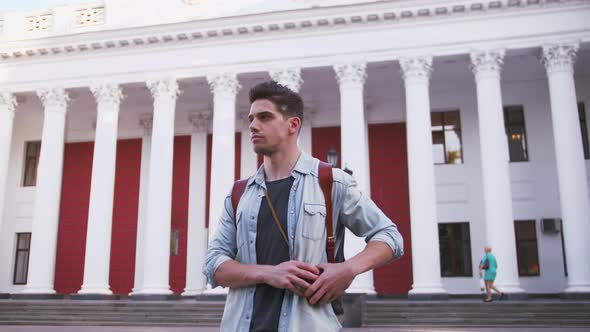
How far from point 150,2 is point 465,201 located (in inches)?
590

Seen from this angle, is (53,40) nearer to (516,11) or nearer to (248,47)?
(248,47)

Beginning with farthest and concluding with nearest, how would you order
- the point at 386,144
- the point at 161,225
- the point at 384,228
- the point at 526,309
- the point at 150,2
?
the point at 386,144 → the point at 150,2 → the point at 161,225 → the point at 526,309 → the point at 384,228

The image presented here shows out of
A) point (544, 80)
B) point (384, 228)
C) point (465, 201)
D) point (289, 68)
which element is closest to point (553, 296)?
point (465, 201)

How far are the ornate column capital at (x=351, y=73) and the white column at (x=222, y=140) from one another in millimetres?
3941

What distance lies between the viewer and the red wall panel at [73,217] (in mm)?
25656

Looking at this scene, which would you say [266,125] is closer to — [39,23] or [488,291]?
[488,291]

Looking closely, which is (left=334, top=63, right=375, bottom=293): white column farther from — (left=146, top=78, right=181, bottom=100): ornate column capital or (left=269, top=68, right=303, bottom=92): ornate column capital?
(left=146, top=78, right=181, bottom=100): ornate column capital

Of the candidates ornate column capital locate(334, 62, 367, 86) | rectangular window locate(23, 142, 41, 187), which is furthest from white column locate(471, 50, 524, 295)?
rectangular window locate(23, 142, 41, 187)

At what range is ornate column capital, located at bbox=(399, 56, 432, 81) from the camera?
1958 centimetres

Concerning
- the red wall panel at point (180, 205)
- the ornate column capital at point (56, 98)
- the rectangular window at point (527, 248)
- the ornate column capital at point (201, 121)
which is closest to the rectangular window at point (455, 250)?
the rectangular window at point (527, 248)

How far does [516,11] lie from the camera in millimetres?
19156

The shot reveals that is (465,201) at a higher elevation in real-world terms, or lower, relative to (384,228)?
higher

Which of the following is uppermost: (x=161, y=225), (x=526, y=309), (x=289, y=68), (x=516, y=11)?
(x=516, y=11)

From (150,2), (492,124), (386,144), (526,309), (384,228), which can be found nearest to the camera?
(384,228)
